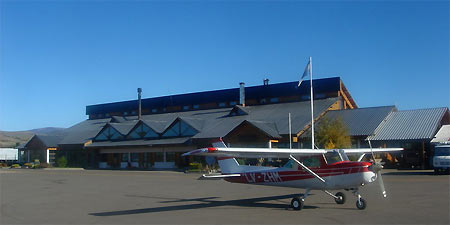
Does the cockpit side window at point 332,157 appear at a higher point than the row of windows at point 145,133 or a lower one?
lower

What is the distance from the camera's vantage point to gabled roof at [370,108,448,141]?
130 ft

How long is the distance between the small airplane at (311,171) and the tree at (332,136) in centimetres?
1983

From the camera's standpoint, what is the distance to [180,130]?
166 ft

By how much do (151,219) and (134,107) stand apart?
63.6m

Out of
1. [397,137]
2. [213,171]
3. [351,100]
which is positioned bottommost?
[213,171]

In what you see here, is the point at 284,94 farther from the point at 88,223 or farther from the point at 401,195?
the point at 88,223

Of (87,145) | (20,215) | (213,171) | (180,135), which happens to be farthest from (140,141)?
(20,215)

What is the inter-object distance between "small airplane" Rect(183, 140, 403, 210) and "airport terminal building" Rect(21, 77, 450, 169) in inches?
1040

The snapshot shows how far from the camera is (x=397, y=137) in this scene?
3997cm

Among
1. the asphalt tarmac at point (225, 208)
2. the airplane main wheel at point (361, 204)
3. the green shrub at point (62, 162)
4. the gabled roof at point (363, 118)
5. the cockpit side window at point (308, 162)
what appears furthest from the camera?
the green shrub at point (62, 162)

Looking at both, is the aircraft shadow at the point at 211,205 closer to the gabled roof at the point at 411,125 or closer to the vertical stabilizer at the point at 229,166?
the vertical stabilizer at the point at 229,166

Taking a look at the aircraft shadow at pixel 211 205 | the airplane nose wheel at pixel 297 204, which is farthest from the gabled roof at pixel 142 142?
the airplane nose wheel at pixel 297 204

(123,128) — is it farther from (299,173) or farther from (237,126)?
(299,173)

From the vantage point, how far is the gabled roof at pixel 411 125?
39.5 m
